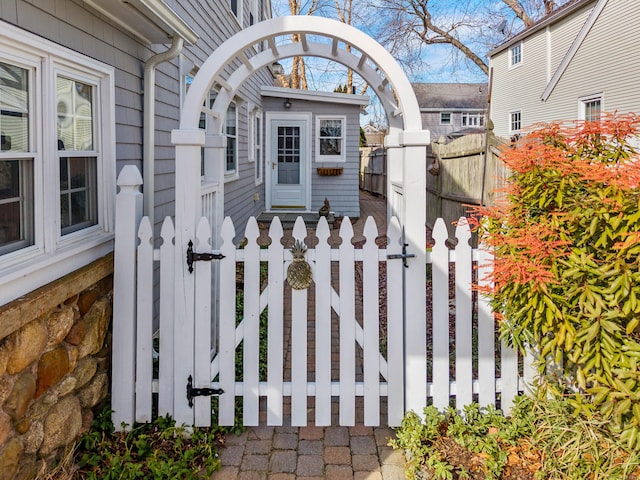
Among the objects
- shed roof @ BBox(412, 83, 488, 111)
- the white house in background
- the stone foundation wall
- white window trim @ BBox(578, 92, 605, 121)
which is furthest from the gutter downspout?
shed roof @ BBox(412, 83, 488, 111)

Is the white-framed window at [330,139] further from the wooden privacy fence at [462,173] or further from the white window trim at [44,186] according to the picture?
the white window trim at [44,186]

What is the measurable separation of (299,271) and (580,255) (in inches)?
56.7

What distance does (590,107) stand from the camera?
48.2 feet

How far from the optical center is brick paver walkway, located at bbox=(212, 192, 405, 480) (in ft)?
8.73

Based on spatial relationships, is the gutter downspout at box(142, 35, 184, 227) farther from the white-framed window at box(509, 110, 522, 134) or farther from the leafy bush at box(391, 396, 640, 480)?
the white-framed window at box(509, 110, 522, 134)

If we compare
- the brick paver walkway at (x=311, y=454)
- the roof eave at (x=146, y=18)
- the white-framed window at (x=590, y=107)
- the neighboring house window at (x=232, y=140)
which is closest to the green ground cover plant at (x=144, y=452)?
the brick paver walkway at (x=311, y=454)

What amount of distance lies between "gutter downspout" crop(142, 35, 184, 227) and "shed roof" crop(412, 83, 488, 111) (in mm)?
31006

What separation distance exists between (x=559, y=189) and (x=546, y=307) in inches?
21.8

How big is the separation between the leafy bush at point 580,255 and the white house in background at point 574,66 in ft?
34.9

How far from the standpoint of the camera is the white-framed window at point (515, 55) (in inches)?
752

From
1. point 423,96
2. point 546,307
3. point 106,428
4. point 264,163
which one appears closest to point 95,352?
point 106,428

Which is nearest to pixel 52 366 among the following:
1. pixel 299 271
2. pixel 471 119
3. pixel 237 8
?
pixel 299 271

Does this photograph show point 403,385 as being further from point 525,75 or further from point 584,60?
point 525,75

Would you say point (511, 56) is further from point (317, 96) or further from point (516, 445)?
point (516, 445)
